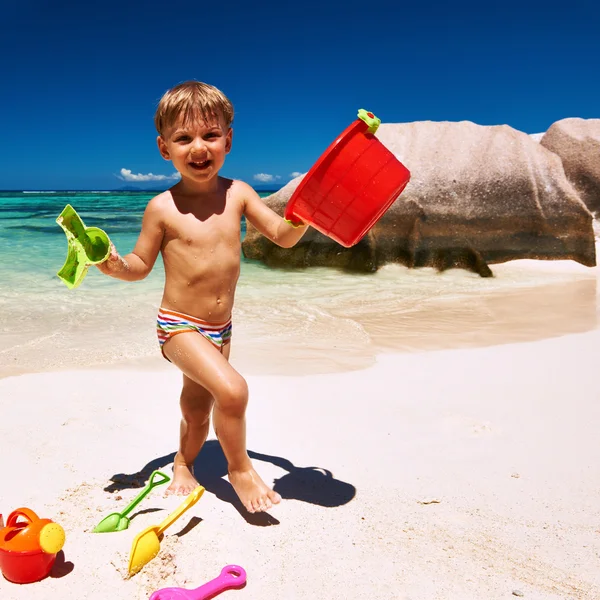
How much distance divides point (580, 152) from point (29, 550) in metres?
9.17

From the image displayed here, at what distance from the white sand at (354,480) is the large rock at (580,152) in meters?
6.14

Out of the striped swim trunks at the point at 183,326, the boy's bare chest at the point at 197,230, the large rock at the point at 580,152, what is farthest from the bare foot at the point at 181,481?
the large rock at the point at 580,152

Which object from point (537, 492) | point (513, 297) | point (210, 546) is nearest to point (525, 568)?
point (537, 492)

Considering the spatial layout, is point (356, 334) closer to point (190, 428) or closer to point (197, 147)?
point (190, 428)

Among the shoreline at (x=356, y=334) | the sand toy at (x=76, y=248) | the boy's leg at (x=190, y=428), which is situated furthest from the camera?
the shoreline at (x=356, y=334)

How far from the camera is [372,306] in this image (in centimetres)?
614

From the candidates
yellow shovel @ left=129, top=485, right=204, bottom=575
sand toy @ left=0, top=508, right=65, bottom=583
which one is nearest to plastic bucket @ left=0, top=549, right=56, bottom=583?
sand toy @ left=0, top=508, right=65, bottom=583

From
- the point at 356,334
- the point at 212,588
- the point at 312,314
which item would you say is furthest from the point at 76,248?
the point at 312,314

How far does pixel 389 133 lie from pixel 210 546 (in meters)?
7.25

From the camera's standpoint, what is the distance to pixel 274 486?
2.41 meters

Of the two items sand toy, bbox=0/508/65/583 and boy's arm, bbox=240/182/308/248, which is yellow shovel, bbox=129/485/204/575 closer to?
sand toy, bbox=0/508/65/583

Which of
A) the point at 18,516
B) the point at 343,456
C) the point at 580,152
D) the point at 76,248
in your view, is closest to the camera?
the point at 18,516

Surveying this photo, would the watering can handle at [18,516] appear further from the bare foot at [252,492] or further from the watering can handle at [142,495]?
the bare foot at [252,492]

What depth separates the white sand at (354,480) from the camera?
1.79 metres
